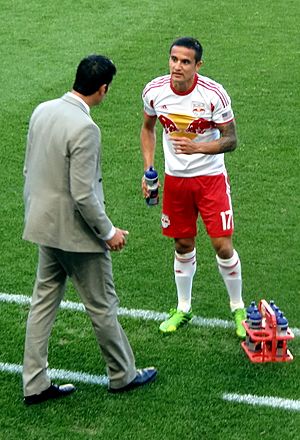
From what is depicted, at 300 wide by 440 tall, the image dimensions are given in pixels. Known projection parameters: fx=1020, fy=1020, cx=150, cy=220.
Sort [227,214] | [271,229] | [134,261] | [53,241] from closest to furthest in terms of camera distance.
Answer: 1. [53,241]
2. [227,214]
3. [134,261]
4. [271,229]

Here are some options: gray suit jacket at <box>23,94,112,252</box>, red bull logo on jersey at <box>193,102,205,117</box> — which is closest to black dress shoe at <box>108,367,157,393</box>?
gray suit jacket at <box>23,94,112,252</box>

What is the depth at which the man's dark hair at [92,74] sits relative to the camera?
6246mm

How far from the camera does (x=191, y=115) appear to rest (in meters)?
7.55

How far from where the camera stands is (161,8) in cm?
1806

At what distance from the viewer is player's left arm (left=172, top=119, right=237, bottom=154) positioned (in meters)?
7.33

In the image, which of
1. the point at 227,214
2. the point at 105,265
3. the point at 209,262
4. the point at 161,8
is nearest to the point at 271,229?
the point at 209,262

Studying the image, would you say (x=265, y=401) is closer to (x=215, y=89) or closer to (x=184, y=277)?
(x=184, y=277)

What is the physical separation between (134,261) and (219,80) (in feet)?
19.7

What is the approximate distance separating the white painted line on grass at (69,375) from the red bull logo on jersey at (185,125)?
191 centimetres

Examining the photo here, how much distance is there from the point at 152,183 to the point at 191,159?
0.35 metres

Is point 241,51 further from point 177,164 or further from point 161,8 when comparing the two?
point 177,164

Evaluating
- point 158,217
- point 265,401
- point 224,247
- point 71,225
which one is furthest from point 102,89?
point 158,217

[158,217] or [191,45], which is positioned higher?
[191,45]

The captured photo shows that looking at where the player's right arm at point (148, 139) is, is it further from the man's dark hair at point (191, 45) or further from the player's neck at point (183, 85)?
the man's dark hair at point (191, 45)
